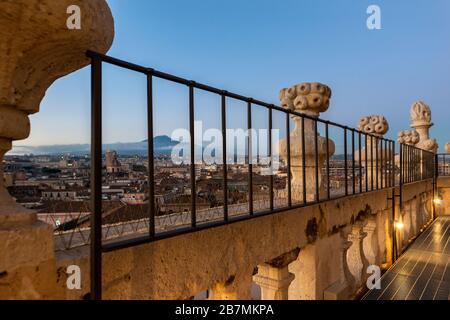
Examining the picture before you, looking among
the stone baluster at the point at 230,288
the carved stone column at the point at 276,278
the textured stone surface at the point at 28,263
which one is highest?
the textured stone surface at the point at 28,263

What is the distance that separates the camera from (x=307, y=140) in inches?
173

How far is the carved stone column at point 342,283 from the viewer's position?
178 inches

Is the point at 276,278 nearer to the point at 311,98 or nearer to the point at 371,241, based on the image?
the point at 311,98

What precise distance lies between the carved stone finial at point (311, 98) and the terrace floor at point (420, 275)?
339 centimetres

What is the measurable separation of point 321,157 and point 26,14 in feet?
13.2

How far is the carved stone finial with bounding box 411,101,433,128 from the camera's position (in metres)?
16.9

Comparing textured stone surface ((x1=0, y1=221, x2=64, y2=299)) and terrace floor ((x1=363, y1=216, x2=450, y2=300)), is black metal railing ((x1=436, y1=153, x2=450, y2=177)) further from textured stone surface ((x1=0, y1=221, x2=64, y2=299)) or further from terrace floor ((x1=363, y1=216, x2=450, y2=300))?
textured stone surface ((x1=0, y1=221, x2=64, y2=299))

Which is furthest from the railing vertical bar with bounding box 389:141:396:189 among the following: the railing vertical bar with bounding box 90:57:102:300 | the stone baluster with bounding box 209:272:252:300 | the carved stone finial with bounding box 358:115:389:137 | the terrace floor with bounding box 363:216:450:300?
the railing vertical bar with bounding box 90:57:102:300

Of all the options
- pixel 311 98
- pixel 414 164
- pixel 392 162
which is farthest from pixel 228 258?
pixel 414 164

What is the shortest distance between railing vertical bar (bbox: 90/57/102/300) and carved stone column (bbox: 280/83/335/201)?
2.96 m

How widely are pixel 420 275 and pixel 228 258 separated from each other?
19.7 ft

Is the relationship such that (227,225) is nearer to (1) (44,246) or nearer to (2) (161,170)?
(2) (161,170)

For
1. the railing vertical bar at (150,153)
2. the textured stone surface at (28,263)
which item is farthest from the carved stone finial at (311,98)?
the textured stone surface at (28,263)

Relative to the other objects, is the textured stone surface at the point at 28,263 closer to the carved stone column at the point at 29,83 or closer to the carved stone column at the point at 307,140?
the carved stone column at the point at 29,83
